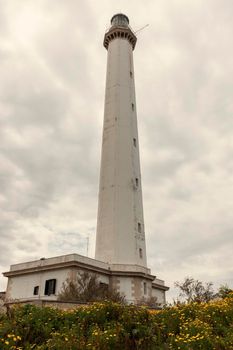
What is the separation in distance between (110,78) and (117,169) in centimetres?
1178

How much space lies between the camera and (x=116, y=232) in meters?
31.6

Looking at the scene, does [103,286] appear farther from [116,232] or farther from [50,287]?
[116,232]

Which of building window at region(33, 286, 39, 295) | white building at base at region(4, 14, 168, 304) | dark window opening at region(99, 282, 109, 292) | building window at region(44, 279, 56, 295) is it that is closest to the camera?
dark window opening at region(99, 282, 109, 292)

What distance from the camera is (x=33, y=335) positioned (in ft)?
32.0

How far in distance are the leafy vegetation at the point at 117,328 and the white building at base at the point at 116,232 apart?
17.1 meters

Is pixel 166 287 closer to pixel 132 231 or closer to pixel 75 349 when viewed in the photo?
pixel 132 231

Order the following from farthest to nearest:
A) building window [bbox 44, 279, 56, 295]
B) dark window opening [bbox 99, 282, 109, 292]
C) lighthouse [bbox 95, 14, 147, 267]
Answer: lighthouse [bbox 95, 14, 147, 267] → building window [bbox 44, 279, 56, 295] → dark window opening [bbox 99, 282, 109, 292]

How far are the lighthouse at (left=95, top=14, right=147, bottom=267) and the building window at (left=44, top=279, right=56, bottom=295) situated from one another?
4.56m

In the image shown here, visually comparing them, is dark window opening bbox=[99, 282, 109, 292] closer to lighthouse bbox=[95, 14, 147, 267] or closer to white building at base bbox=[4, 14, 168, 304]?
white building at base bbox=[4, 14, 168, 304]

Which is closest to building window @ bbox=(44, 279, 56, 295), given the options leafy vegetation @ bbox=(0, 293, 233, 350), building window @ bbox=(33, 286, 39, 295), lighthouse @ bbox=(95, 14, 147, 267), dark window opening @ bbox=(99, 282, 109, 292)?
building window @ bbox=(33, 286, 39, 295)

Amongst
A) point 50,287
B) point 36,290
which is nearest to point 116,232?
point 50,287

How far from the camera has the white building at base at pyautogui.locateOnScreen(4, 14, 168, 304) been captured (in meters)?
29.5

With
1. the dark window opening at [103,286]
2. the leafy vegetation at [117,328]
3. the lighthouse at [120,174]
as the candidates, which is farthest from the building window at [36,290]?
the leafy vegetation at [117,328]

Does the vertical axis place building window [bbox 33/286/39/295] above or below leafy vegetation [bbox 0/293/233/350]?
above
